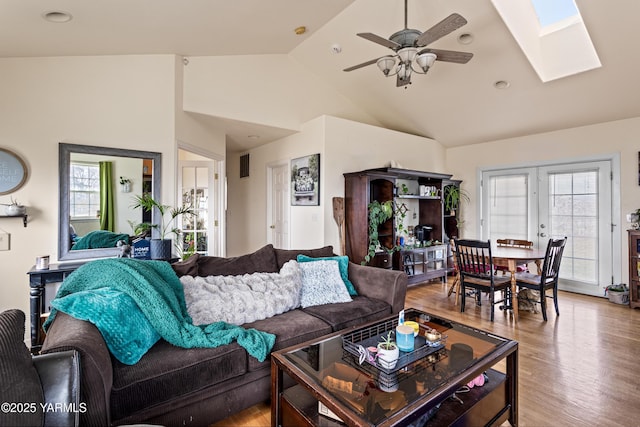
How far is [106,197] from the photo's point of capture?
319cm

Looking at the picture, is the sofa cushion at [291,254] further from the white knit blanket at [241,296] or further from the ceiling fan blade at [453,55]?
the ceiling fan blade at [453,55]

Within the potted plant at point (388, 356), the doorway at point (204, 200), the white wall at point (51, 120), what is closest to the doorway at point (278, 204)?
the doorway at point (204, 200)

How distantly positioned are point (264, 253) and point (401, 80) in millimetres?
2096

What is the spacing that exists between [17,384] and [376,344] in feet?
5.07

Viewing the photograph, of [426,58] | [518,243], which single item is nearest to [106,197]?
[426,58]

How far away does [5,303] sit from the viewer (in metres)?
2.80

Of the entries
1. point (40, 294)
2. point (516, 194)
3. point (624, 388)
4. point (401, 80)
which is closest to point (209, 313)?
point (40, 294)

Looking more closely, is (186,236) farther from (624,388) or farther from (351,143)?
(624,388)

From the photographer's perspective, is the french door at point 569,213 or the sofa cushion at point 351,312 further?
the french door at point 569,213

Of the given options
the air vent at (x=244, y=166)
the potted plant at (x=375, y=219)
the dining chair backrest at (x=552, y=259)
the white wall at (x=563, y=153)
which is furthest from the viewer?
the air vent at (x=244, y=166)

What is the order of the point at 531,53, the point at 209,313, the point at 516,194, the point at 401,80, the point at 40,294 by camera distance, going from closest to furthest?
the point at 209,313, the point at 40,294, the point at 401,80, the point at 531,53, the point at 516,194

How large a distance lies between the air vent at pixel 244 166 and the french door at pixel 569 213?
4.63 metres

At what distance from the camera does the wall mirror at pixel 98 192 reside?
2.99m

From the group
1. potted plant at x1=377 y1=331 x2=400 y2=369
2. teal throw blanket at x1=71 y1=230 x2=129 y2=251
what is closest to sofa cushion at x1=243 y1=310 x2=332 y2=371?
potted plant at x1=377 y1=331 x2=400 y2=369
